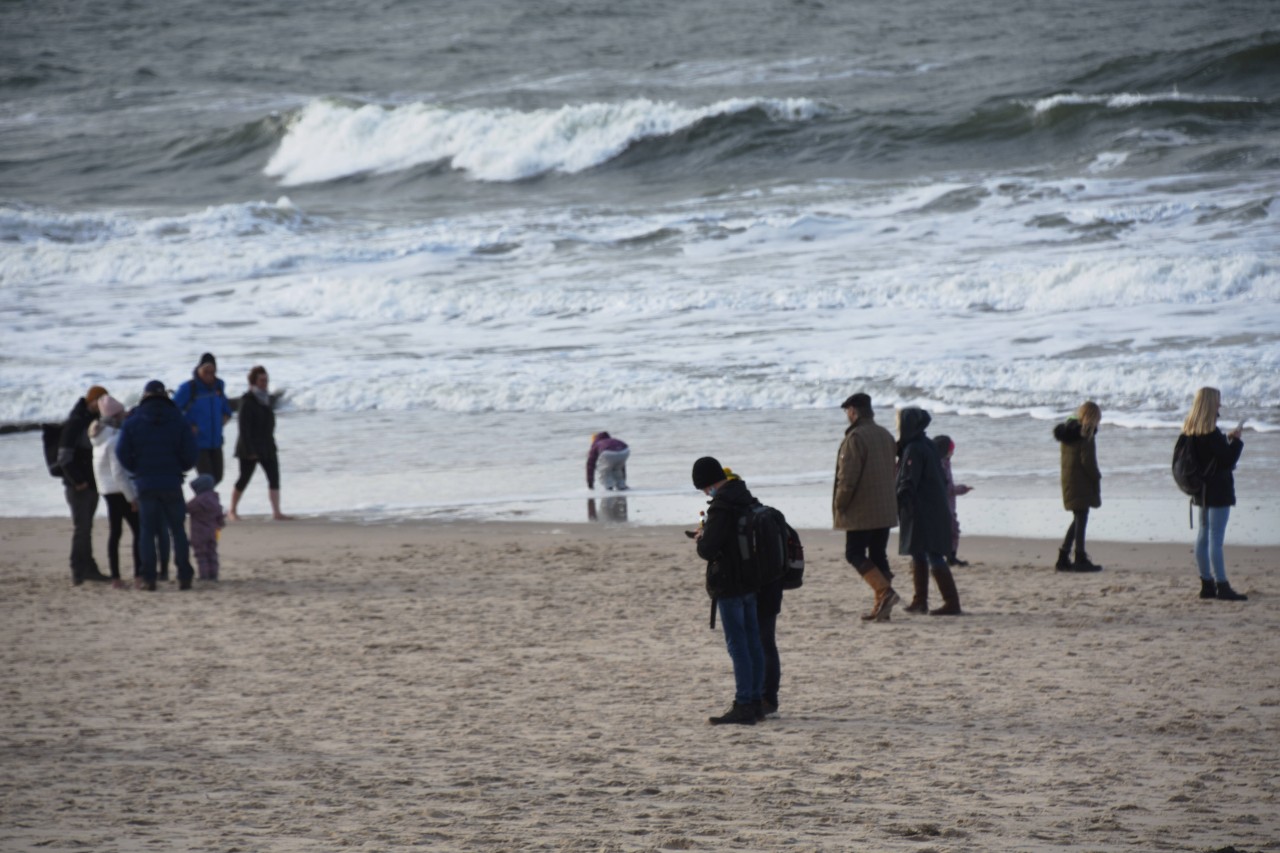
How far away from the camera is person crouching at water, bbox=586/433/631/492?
11.4 m

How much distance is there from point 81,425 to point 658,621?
4147 mm

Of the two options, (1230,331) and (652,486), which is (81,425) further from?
(1230,331)

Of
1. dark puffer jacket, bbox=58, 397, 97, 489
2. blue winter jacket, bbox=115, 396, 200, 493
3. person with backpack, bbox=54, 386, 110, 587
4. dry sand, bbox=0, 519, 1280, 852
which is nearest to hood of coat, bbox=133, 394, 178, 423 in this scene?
blue winter jacket, bbox=115, 396, 200, 493

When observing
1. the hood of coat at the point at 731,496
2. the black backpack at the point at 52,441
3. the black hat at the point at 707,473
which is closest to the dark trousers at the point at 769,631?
the hood of coat at the point at 731,496

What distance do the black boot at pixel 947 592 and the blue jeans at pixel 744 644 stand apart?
2.21m

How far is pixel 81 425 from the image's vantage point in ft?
30.8

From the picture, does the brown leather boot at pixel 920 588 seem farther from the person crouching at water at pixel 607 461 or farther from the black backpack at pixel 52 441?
the black backpack at pixel 52 441

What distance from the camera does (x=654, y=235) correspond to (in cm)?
2498

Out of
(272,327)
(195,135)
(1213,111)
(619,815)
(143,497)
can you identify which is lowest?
(619,815)

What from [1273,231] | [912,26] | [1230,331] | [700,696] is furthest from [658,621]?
[912,26]

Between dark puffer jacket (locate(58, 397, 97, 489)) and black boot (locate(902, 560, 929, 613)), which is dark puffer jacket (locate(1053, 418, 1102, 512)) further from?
dark puffer jacket (locate(58, 397, 97, 489))

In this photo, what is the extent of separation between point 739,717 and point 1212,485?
3.57 metres

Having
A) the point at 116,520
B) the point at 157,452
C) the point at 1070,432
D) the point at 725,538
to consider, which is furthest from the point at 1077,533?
the point at 116,520

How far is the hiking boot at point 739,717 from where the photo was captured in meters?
6.04
